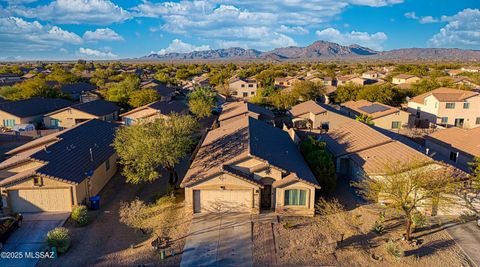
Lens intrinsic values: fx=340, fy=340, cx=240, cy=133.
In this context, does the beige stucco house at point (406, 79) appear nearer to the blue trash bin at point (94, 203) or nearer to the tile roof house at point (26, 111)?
the tile roof house at point (26, 111)

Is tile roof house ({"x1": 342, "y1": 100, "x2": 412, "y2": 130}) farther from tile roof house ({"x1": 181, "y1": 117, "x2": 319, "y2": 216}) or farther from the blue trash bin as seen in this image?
the blue trash bin

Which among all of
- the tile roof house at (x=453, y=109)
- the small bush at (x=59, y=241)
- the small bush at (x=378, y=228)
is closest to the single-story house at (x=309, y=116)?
the tile roof house at (x=453, y=109)

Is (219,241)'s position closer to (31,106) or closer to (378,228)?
(378,228)

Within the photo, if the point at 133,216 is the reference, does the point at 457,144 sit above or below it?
above

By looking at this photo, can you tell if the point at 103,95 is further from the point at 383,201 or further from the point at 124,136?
the point at 383,201

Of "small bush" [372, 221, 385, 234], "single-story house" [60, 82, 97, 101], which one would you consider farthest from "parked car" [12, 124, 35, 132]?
"small bush" [372, 221, 385, 234]

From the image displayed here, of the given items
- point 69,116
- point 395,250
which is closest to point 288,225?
point 395,250
